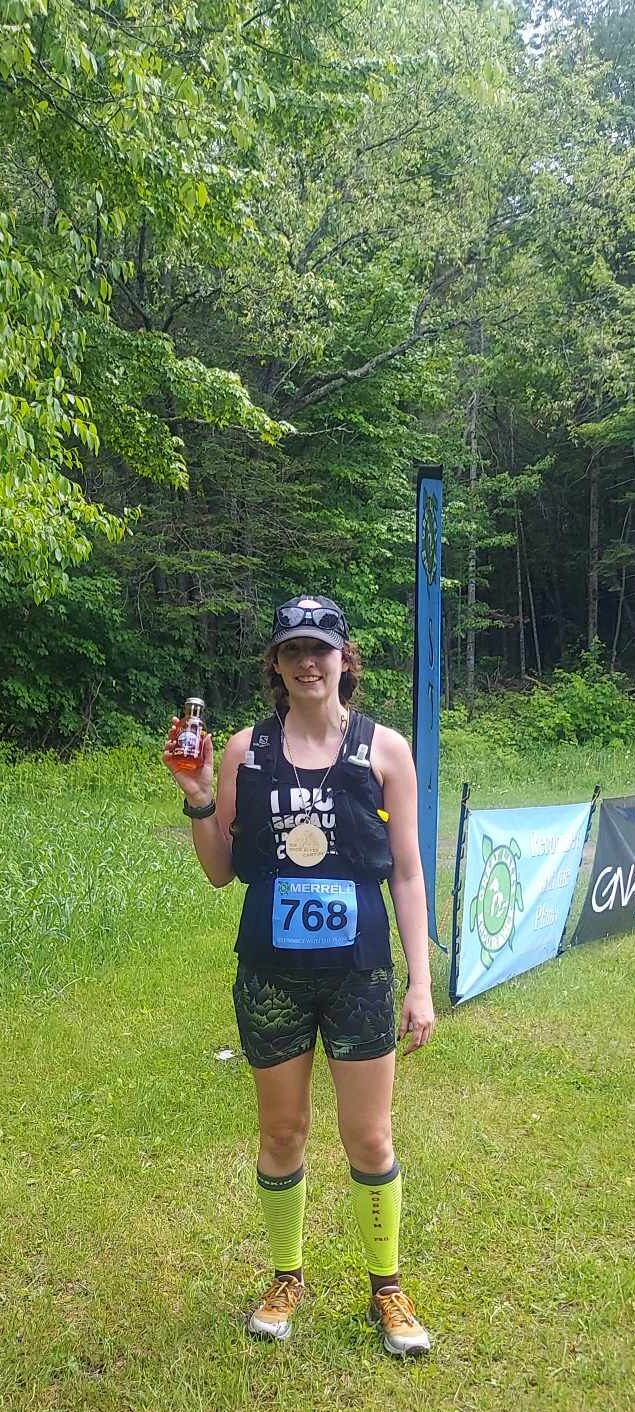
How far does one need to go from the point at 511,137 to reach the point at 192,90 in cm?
1118

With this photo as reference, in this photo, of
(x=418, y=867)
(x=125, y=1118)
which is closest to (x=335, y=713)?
(x=418, y=867)

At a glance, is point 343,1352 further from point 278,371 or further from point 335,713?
point 278,371

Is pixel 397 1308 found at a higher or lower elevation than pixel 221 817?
lower

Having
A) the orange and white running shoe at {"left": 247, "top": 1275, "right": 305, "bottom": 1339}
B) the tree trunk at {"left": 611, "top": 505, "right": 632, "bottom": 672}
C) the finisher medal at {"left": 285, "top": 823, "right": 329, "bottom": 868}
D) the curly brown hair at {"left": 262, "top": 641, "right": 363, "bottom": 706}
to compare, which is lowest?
the orange and white running shoe at {"left": 247, "top": 1275, "right": 305, "bottom": 1339}

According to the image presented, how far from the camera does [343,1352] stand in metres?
2.29

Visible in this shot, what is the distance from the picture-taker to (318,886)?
2.07m

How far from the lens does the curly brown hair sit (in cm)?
223

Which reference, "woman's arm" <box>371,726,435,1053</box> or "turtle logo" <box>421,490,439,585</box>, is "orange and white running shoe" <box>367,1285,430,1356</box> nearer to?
"woman's arm" <box>371,726,435,1053</box>

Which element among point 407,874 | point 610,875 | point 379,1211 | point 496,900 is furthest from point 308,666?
point 610,875

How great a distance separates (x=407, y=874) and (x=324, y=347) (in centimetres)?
1166

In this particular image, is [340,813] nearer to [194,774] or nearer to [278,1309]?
[194,774]

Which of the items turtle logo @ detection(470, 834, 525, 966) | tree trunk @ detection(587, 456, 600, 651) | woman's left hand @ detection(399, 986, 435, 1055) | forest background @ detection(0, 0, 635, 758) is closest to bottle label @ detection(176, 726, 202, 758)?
woman's left hand @ detection(399, 986, 435, 1055)

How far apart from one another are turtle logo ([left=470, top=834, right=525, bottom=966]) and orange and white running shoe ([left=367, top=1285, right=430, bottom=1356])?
220 cm

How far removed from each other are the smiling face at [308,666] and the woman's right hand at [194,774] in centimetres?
24
